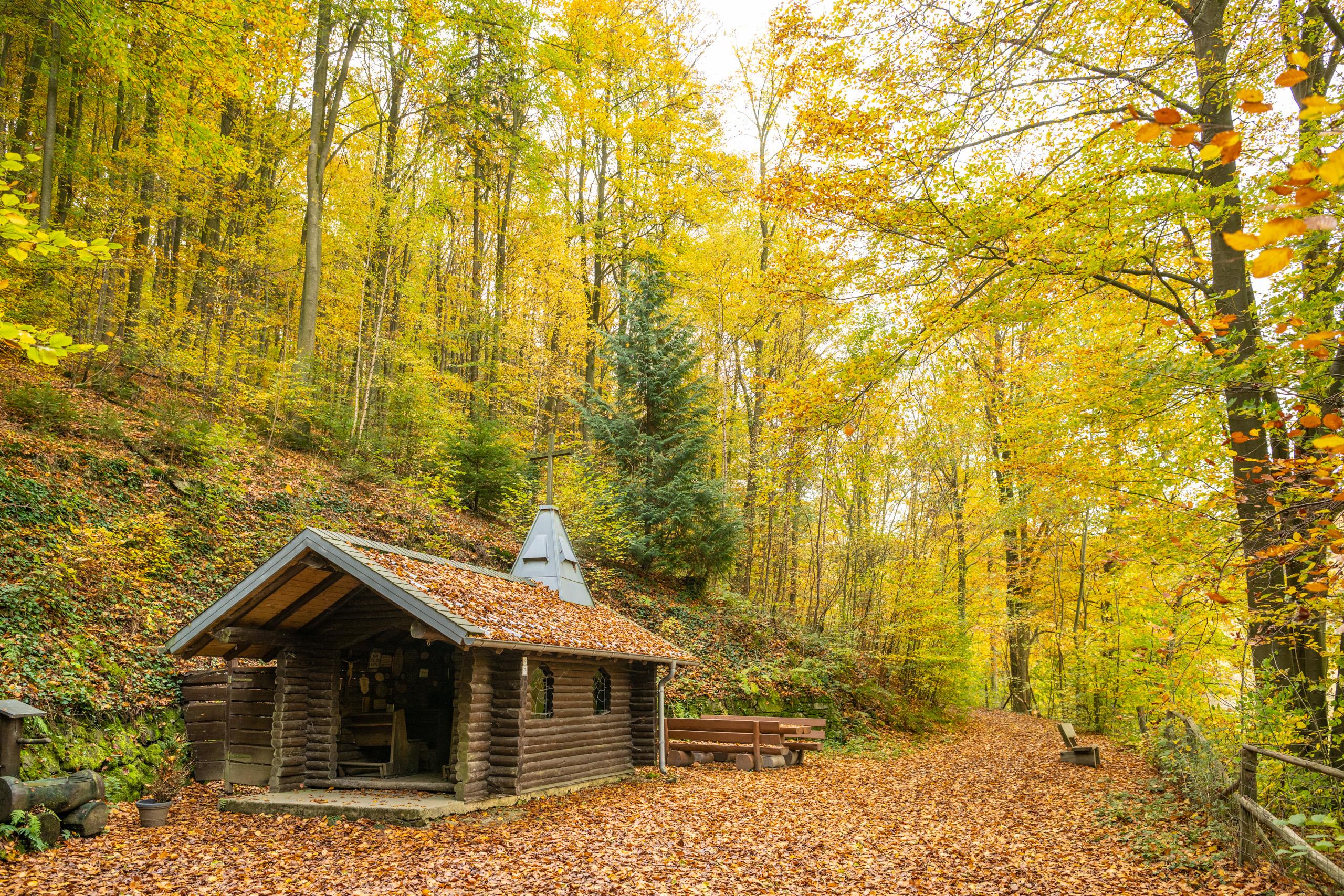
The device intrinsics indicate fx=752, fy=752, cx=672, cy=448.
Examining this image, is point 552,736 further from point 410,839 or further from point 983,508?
point 983,508

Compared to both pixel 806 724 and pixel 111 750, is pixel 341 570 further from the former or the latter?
pixel 806 724

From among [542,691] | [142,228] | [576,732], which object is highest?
[142,228]

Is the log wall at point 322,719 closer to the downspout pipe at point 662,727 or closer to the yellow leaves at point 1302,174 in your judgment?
the downspout pipe at point 662,727

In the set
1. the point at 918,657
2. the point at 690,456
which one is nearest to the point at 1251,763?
the point at 918,657

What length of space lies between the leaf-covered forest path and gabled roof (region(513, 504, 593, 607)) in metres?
3.38

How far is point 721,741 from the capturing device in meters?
15.4

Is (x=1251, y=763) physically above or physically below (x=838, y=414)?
below

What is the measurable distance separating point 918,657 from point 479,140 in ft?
61.8

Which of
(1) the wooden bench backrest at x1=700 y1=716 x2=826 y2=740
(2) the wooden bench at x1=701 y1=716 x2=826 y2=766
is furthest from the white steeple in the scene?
(1) the wooden bench backrest at x1=700 y1=716 x2=826 y2=740

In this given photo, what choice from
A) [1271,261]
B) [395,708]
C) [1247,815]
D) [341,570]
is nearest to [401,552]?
[341,570]

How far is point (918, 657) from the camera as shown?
775 inches

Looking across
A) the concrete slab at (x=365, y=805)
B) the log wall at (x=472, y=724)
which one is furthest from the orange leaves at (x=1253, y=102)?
the concrete slab at (x=365, y=805)

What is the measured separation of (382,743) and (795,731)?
8.63 meters

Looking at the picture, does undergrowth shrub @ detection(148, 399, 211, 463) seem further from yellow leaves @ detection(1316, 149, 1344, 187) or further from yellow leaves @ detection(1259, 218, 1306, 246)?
yellow leaves @ detection(1316, 149, 1344, 187)
